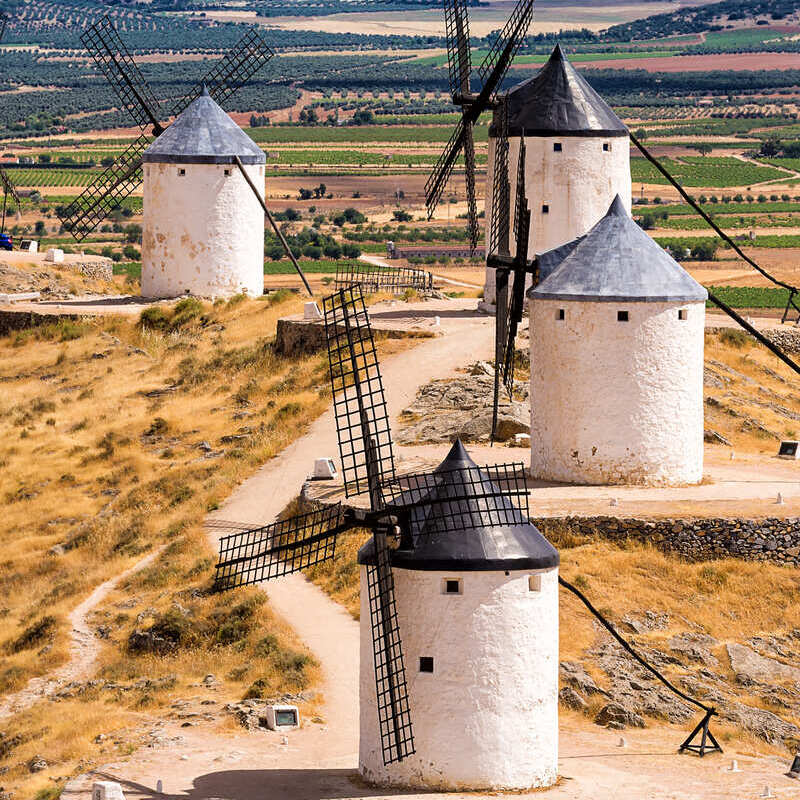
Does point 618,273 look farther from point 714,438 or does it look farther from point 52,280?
point 52,280

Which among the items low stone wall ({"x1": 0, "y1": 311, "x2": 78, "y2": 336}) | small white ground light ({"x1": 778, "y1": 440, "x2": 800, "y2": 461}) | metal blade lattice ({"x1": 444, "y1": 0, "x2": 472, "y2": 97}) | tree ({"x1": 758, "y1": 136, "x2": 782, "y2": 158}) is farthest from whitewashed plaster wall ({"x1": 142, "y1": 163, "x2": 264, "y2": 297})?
tree ({"x1": 758, "y1": 136, "x2": 782, "y2": 158})

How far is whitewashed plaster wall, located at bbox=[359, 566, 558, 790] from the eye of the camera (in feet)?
83.6

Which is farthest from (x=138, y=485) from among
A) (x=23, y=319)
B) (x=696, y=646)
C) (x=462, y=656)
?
(x=462, y=656)

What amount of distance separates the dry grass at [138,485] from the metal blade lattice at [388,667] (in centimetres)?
448

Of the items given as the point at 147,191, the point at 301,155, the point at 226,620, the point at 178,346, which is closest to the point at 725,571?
the point at 226,620

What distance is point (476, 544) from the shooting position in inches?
1009

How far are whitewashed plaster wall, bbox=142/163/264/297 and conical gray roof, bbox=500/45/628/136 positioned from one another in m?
8.41

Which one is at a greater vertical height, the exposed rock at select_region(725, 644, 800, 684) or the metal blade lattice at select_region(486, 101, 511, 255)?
the metal blade lattice at select_region(486, 101, 511, 255)

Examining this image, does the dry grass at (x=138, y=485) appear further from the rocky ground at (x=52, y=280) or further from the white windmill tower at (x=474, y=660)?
the white windmill tower at (x=474, y=660)

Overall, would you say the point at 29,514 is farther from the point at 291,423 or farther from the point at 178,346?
the point at 178,346

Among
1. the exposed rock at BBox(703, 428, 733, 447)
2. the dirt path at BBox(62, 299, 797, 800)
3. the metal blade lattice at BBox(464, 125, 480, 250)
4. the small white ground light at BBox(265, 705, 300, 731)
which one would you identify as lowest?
the dirt path at BBox(62, 299, 797, 800)

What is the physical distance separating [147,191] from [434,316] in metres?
8.35

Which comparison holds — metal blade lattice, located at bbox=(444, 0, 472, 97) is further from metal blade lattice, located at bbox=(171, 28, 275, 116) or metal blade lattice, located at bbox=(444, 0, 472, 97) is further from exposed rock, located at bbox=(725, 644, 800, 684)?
exposed rock, located at bbox=(725, 644, 800, 684)

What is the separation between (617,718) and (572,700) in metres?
0.69
